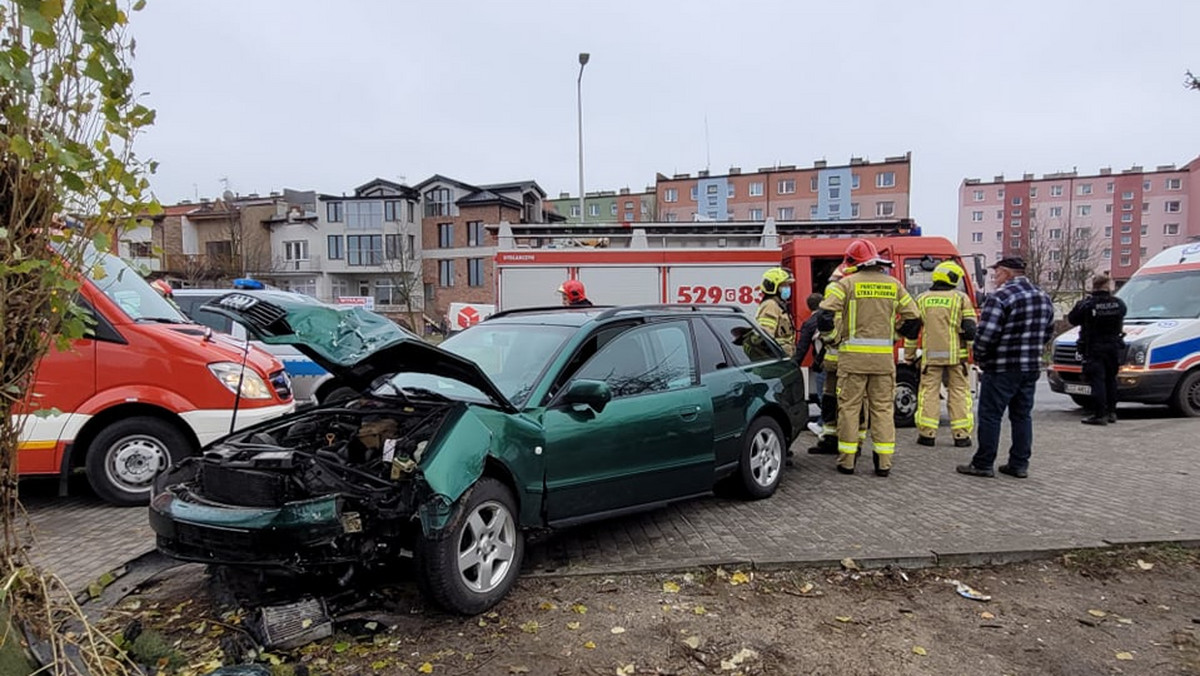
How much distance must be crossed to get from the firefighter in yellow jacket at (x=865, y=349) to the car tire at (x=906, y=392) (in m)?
2.64

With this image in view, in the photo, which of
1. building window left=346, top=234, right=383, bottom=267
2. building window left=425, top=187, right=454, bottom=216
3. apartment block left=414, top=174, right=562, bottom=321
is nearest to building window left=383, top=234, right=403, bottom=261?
building window left=346, top=234, right=383, bottom=267

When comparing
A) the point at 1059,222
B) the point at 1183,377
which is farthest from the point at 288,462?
the point at 1059,222

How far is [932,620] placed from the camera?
344 cm

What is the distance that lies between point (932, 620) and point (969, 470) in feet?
10.6

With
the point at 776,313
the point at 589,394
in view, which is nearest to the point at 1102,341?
the point at 776,313

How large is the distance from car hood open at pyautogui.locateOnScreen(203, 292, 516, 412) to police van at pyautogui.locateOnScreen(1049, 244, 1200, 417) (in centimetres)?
950

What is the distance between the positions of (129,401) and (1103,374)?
11.1 metres

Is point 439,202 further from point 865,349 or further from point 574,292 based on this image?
point 865,349

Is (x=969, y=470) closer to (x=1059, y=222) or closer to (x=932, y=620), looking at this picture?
(x=932, y=620)

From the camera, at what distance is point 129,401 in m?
5.27

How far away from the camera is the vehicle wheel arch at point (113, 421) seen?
17.3ft

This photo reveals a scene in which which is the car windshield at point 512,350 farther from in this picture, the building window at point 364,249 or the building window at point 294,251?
the building window at point 294,251

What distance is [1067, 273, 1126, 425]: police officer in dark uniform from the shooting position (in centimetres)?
881

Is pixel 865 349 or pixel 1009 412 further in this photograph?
pixel 865 349
